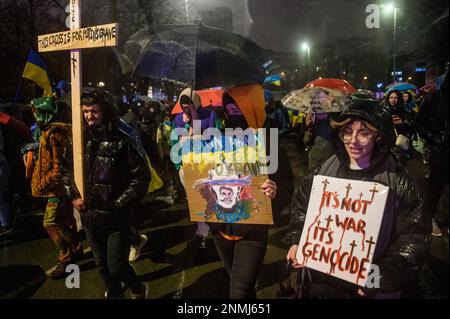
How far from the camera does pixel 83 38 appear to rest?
3.40m

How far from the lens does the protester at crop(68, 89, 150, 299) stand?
3.27m

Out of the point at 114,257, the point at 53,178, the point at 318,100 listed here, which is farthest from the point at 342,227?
the point at 318,100

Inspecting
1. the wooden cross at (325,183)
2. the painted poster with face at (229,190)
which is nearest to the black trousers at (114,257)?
the painted poster with face at (229,190)

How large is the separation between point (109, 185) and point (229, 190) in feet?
3.73

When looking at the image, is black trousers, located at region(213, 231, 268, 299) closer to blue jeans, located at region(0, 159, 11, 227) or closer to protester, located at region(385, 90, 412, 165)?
protester, located at region(385, 90, 412, 165)

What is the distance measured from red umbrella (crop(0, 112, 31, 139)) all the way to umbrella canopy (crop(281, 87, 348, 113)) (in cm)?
443

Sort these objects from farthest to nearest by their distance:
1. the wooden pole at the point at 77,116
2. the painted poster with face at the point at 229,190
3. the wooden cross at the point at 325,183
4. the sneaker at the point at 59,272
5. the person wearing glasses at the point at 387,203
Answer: the sneaker at the point at 59,272 → the wooden pole at the point at 77,116 → the painted poster with face at the point at 229,190 → the wooden cross at the point at 325,183 → the person wearing glasses at the point at 387,203

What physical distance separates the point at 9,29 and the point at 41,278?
51.6 ft

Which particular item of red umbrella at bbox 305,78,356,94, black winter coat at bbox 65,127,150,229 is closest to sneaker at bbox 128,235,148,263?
black winter coat at bbox 65,127,150,229

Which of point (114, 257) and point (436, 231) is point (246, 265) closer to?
point (114, 257)

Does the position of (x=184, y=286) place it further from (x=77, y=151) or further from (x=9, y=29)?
(x=9, y=29)

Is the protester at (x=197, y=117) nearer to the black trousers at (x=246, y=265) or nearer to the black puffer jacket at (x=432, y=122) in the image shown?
the black trousers at (x=246, y=265)

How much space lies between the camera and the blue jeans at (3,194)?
582 centimetres
